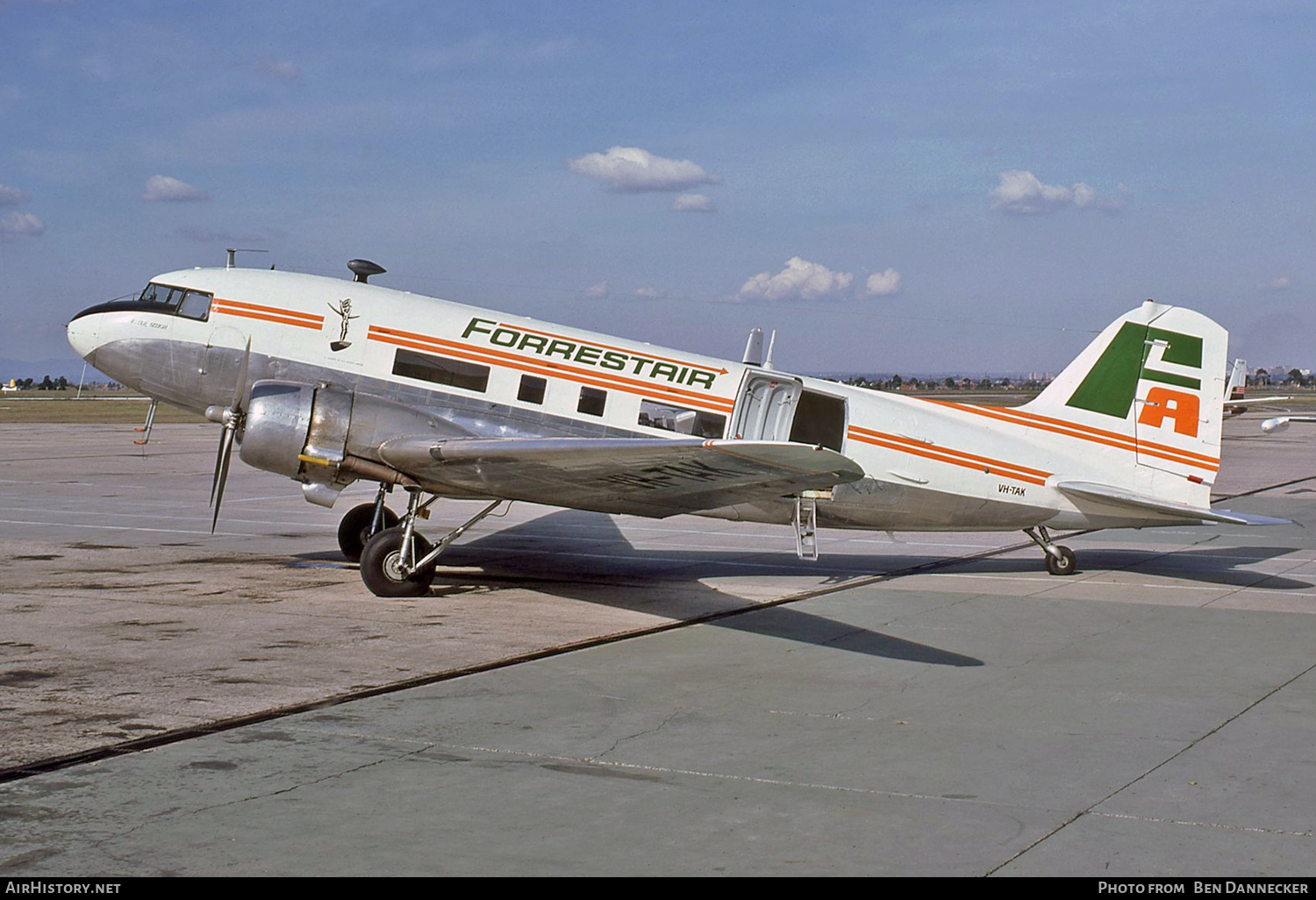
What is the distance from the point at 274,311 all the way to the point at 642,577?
5.96m

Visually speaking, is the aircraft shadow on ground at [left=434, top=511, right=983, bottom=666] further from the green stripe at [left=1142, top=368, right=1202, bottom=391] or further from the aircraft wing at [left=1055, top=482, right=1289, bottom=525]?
the green stripe at [left=1142, top=368, right=1202, bottom=391]

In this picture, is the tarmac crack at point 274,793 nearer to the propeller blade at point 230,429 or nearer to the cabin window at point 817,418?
the propeller blade at point 230,429

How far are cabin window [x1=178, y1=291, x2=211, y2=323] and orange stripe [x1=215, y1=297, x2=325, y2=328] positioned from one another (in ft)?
0.52

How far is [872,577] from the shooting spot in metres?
16.5

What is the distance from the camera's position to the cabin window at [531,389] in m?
14.8

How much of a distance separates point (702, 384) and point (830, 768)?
7.82m

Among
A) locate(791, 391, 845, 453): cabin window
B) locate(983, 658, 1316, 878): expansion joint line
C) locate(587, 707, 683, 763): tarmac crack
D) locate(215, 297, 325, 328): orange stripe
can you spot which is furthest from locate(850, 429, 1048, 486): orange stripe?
locate(215, 297, 325, 328): orange stripe

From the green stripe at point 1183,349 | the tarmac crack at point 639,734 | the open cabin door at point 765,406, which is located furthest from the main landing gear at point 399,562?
the green stripe at point 1183,349

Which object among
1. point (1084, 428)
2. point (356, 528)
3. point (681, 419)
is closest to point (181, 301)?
point (356, 528)

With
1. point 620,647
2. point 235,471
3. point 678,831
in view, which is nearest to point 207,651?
point 620,647

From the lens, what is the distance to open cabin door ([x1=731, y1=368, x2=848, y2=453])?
14836 millimetres

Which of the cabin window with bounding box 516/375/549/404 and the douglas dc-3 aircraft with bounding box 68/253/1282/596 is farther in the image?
the cabin window with bounding box 516/375/549/404

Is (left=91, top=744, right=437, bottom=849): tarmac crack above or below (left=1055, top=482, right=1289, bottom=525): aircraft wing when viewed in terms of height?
below

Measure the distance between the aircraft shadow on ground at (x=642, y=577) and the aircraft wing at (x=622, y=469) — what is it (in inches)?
52.4
